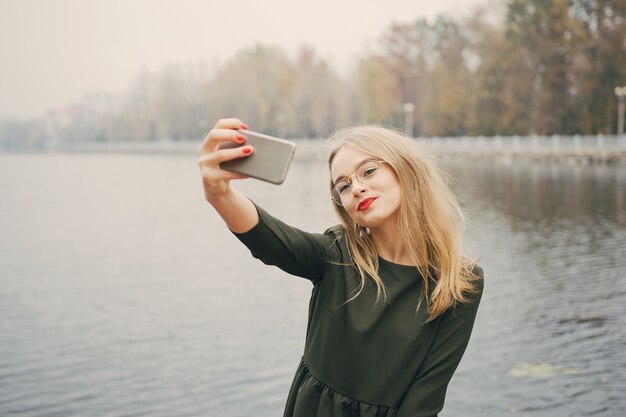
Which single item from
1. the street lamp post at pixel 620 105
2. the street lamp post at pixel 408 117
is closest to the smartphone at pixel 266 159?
the street lamp post at pixel 620 105

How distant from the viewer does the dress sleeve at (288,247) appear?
1.75 meters

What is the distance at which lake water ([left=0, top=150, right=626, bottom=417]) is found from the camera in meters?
6.28

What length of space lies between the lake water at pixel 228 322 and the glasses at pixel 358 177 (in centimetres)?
55

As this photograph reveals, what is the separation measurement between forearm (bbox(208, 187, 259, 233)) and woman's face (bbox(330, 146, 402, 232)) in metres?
0.31

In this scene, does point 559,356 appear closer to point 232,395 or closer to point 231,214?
point 232,395

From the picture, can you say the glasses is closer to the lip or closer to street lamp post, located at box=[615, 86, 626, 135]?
the lip

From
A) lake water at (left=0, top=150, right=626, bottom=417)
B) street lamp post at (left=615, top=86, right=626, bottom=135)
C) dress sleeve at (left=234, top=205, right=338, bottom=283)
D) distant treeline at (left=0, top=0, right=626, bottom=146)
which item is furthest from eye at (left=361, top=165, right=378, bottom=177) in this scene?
street lamp post at (left=615, top=86, right=626, bottom=135)

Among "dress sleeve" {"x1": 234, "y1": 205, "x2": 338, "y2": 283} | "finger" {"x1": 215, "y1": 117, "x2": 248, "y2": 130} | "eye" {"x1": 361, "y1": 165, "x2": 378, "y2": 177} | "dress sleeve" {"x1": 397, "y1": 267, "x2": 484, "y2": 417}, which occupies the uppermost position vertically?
"finger" {"x1": 215, "y1": 117, "x2": 248, "y2": 130}

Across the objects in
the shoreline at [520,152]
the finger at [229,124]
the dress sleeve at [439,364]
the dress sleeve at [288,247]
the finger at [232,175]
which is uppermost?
the finger at [229,124]

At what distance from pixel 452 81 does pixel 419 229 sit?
59726 mm

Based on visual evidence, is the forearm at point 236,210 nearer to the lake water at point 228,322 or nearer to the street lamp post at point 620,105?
the lake water at point 228,322

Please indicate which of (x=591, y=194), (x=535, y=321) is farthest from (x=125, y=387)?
(x=591, y=194)

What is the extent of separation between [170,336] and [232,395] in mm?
2075

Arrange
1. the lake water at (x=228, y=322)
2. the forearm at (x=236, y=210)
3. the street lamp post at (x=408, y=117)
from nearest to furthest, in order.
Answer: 1. the forearm at (x=236, y=210)
2. the lake water at (x=228, y=322)
3. the street lamp post at (x=408, y=117)
